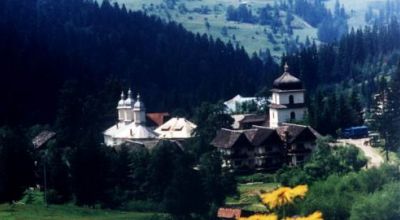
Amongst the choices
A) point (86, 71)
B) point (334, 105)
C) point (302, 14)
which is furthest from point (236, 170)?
point (302, 14)

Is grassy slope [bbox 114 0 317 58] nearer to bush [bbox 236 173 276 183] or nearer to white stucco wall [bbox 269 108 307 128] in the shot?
white stucco wall [bbox 269 108 307 128]

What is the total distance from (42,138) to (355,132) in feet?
53.1

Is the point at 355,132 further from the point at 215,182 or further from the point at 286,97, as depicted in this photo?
the point at 215,182

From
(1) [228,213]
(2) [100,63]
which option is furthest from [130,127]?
(2) [100,63]

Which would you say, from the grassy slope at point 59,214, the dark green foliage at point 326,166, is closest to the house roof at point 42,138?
the grassy slope at point 59,214

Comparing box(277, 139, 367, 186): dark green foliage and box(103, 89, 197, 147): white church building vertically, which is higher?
box(103, 89, 197, 147): white church building

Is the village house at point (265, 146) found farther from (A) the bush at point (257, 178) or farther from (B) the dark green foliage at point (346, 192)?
(B) the dark green foliage at point (346, 192)

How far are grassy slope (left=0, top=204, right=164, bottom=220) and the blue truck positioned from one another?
18.7m

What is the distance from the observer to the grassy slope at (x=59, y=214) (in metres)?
32.8

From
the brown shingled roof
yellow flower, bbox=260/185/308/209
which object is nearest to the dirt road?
the brown shingled roof

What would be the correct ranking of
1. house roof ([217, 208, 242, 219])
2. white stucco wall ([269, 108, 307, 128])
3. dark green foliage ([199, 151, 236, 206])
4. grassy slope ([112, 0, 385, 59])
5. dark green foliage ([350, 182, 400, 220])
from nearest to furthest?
dark green foliage ([350, 182, 400, 220])
house roof ([217, 208, 242, 219])
dark green foliage ([199, 151, 236, 206])
white stucco wall ([269, 108, 307, 128])
grassy slope ([112, 0, 385, 59])

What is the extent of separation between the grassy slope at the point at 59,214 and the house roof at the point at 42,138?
1147cm

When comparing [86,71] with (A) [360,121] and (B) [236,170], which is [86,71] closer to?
(A) [360,121]

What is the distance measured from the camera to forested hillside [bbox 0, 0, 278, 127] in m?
61.8
